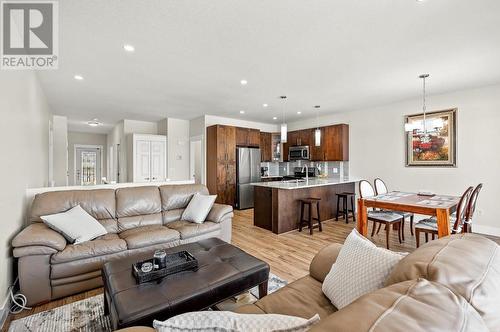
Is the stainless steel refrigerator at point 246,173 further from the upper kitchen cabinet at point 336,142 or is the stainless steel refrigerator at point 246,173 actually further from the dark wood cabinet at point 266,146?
the upper kitchen cabinet at point 336,142

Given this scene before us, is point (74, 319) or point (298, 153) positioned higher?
point (298, 153)

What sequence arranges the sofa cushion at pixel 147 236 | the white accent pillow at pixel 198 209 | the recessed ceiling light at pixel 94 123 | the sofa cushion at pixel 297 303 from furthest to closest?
the recessed ceiling light at pixel 94 123 → the white accent pillow at pixel 198 209 → the sofa cushion at pixel 147 236 → the sofa cushion at pixel 297 303

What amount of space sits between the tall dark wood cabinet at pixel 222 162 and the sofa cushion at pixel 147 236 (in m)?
3.20

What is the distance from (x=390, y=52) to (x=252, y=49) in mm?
1696

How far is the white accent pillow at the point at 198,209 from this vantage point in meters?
3.24

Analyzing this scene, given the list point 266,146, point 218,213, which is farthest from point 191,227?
point 266,146

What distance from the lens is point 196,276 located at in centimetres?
173

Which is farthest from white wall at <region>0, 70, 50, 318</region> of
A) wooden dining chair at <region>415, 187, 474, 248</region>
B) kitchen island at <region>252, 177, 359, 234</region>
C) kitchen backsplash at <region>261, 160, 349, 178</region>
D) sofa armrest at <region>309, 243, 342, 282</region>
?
kitchen backsplash at <region>261, 160, 349, 178</region>

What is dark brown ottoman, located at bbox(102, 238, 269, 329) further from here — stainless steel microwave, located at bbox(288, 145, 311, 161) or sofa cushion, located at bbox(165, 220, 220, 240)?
stainless steel microwave, located at bbox(288, 145, 311, 161)

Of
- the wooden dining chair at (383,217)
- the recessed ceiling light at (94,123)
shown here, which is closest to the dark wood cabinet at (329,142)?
the wooden dining chair at (383,217)

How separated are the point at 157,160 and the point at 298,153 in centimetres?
416

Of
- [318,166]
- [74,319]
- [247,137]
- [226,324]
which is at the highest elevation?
[247,137]

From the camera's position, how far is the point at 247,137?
6.66 metres

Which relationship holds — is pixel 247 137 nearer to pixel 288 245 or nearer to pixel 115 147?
pixel 288 245
